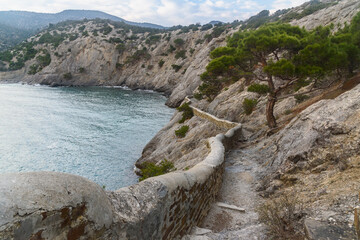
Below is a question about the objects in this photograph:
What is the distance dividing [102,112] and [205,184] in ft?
141

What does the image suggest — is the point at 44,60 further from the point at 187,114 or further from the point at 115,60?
the point at 187,114

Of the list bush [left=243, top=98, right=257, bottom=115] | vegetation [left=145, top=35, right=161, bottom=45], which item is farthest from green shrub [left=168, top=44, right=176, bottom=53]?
bush [left=243, top=98, right=257, bottom=115]

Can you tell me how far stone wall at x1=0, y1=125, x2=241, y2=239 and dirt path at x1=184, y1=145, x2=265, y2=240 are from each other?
134 centimetres

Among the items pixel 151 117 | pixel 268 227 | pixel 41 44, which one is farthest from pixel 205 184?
pixel 41 44

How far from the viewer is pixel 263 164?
438 inches

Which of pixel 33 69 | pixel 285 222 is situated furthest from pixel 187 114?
pixel 33 69

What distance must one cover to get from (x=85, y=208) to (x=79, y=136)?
107ft

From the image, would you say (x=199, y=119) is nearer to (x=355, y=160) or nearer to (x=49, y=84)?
(x=355, y=160)

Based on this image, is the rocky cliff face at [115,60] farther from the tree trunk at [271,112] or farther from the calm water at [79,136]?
the tree trunk at [271,112]

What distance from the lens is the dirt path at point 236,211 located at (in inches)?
220

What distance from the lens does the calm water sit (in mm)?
23609

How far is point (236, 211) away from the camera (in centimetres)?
734

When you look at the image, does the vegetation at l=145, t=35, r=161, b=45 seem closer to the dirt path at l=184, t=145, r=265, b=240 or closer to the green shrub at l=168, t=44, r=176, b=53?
the green shrub at l=168, t=44, r=176, b=53

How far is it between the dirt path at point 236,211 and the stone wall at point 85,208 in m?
1.34
